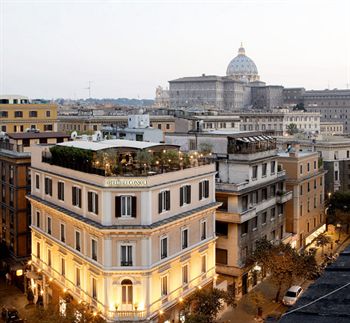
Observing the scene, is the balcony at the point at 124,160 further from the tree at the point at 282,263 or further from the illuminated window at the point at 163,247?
the tree at the point at 282,263

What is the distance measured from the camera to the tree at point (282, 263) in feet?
141

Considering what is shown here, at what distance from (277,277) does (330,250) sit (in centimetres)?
1819

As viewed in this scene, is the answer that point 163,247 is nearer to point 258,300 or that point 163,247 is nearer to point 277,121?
point 258,300

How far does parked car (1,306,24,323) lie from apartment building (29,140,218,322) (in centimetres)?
235

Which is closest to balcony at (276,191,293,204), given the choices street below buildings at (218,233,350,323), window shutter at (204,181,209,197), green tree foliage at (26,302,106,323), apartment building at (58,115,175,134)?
street below buildings at (218,233,350,323)

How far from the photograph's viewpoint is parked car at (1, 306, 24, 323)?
39934 mm

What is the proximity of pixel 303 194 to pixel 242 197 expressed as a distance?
16.3 metres

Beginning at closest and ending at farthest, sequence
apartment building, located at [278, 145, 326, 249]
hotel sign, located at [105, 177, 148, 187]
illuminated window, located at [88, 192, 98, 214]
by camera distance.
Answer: hotel sign, located at [105, 177, 148, 187]
illuminated window, located at [88, 192, 98, 214]
apartment building, located at [278, 145, 326, 249]

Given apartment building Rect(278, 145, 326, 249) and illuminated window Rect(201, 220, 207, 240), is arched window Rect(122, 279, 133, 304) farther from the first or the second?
apartment building Rect(278, 145, 326, 249)

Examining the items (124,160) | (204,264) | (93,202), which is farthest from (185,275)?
(124,160)

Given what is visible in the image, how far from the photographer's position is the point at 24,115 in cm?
7650

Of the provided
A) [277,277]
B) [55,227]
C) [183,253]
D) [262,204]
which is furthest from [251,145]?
[55,227]

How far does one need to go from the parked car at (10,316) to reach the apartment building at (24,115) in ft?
120

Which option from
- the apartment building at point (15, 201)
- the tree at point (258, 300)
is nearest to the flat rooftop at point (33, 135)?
the apartment building at point (15, 201)
